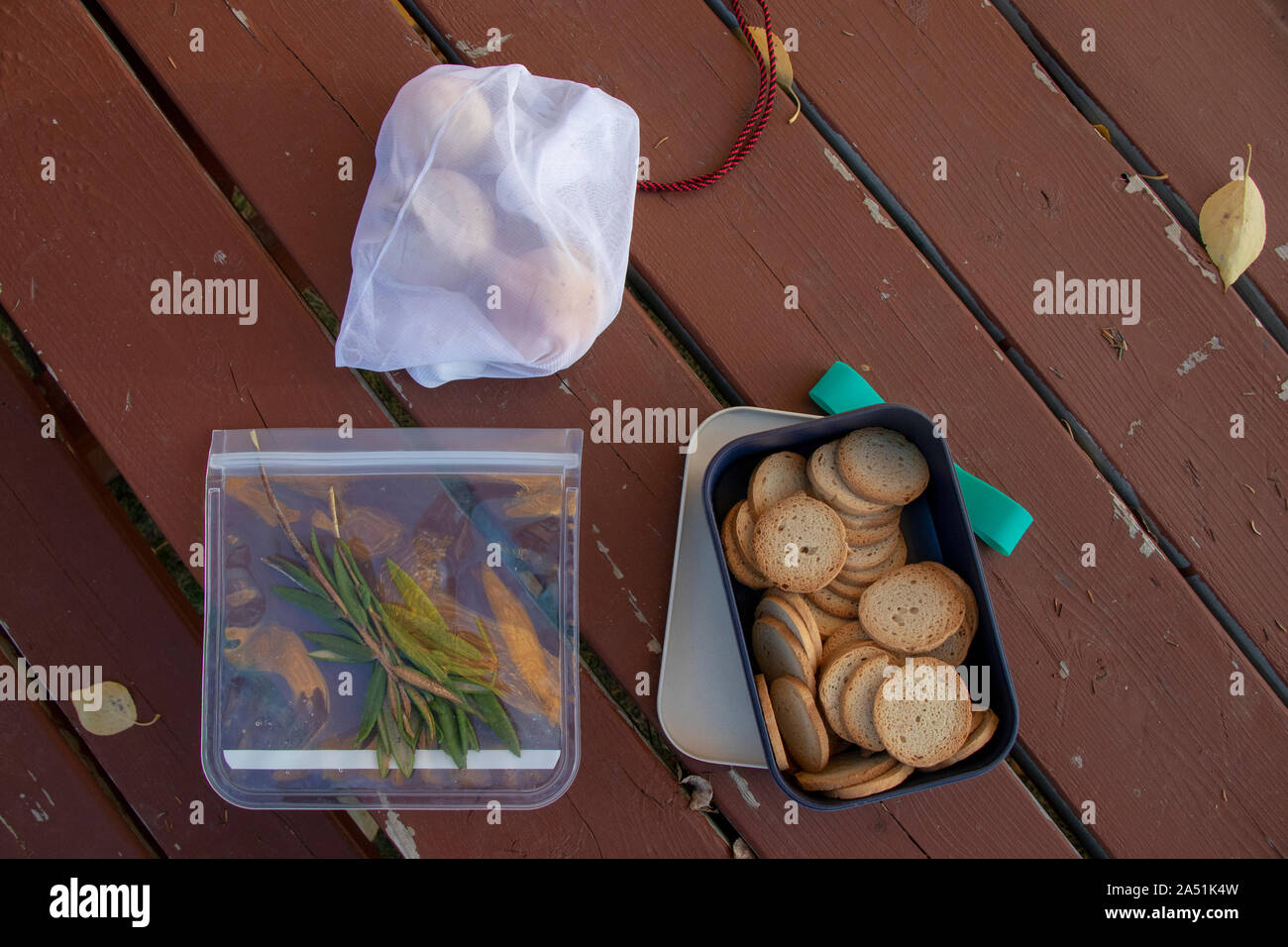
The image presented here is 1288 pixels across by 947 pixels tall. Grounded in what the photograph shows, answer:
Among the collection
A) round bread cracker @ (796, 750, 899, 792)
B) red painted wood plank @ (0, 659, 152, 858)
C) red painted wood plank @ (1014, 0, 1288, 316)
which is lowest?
red painted wood plank @ (0, 659, 152, 858)

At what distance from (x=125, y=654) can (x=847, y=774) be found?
750 mm

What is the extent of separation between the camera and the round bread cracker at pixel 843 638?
704 mm

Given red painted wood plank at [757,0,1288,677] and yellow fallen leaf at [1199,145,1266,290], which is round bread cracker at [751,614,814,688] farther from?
yellow fallen leaf at [1199,145,1266,290]

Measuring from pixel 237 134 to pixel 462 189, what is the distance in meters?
0.26

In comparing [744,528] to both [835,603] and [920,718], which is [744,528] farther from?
[920,718]

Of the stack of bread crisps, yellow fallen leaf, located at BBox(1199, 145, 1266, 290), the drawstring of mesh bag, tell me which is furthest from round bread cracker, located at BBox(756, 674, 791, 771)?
yellow fallen leaf, located at BBox(1199, 145, 1266, 290)

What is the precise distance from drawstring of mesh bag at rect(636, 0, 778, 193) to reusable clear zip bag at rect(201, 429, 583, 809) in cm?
26

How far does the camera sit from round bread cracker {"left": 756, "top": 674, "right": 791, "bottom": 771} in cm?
64

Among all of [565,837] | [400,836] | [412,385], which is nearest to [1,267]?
[412,385]

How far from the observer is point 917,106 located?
0.79 meters

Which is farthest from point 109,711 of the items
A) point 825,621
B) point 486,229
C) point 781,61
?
point 781,61

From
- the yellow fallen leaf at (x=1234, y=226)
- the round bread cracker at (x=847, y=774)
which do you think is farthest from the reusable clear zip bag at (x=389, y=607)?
the yellow fallen leaf at (x=1234, y=226)

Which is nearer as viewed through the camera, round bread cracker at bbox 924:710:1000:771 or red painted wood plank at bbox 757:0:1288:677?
round bread cracker at bbox 924:710:1000:771

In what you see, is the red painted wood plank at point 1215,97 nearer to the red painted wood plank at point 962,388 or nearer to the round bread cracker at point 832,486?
the red painted wood plank at point 962,388
